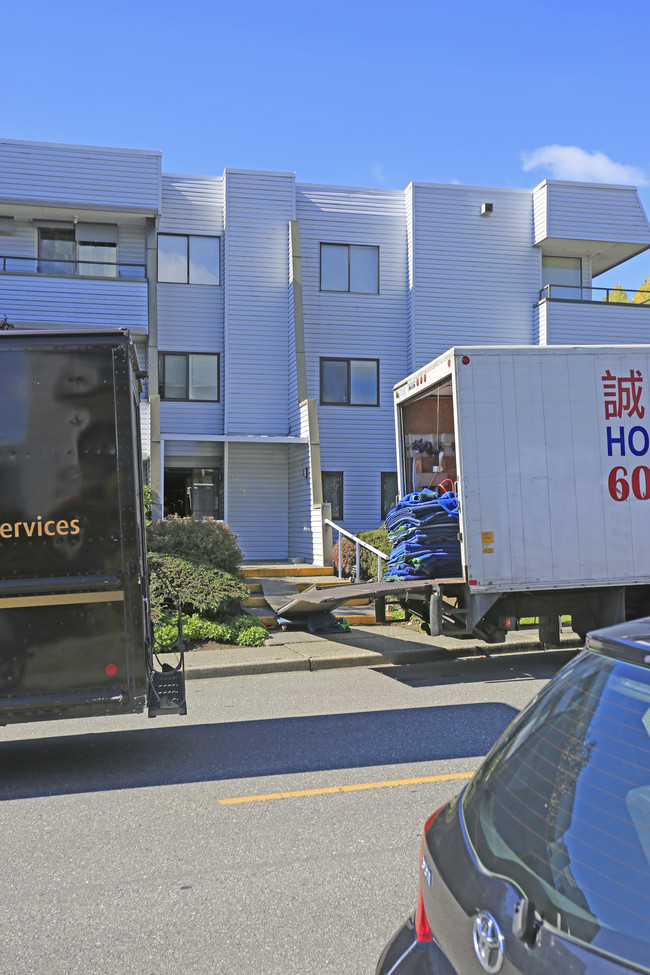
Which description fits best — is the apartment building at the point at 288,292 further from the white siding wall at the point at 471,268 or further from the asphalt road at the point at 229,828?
the asphalt road at the point at 229,828

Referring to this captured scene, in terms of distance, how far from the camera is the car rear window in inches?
59.3

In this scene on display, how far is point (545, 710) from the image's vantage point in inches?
81.1

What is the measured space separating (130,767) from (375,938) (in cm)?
320

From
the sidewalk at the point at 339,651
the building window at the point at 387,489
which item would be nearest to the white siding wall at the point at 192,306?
the building window at the point at 387,489

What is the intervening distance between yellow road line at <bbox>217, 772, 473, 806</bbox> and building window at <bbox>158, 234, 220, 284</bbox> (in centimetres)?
1789

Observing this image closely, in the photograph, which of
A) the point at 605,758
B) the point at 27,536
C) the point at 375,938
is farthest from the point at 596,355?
the point at 605,758

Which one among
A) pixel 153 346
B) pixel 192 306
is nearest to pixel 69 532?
pixel 153 346

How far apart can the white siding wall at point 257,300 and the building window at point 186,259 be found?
0.53m

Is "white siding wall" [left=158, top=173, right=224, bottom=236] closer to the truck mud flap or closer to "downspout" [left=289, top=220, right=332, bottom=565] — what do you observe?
"downspout" [left=289, top=220, right=332, bottom=565]

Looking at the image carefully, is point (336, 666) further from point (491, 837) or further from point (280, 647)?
point (491, 837)

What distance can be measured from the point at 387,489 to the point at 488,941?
20365mm

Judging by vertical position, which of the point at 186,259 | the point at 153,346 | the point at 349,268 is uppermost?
the point at 186,259

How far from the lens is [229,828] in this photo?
15.7 feet

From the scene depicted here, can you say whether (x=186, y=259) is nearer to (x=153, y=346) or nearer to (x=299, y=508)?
(x=153, y=346)
